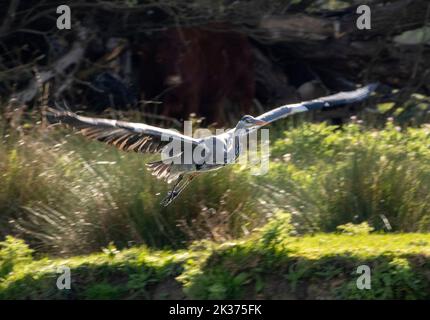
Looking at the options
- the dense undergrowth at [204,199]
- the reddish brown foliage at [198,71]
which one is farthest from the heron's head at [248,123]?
the reddish brown foliage at [198,71]

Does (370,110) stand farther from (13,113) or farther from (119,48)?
(13,113)

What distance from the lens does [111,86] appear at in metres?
14.2

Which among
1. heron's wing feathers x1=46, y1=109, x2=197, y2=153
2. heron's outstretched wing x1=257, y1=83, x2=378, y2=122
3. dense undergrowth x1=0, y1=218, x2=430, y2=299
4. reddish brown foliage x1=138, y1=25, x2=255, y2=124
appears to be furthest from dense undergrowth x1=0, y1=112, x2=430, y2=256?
reddish brown foliage x1=138, y1=25, x2=255, y2=124

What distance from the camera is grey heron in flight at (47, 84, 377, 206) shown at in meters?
7.72

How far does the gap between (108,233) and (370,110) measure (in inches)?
215

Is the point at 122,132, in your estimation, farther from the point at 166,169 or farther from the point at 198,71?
→ the point at 198,71

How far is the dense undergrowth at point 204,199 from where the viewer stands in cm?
965

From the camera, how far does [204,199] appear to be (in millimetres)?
9805

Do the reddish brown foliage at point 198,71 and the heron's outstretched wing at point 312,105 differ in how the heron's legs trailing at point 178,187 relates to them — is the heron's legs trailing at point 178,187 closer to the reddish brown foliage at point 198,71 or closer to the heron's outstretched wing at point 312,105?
the heron's outstretched wing at point 312,105

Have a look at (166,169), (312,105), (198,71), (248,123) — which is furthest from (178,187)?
(198,71)

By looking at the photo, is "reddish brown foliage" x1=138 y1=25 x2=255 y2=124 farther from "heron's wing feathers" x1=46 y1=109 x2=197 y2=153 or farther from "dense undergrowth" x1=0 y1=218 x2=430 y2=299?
"heron's wing feathers" x1=46 y1=109 x2=197 y2=153

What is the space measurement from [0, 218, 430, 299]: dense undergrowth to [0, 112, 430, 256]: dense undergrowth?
622 millimetres
